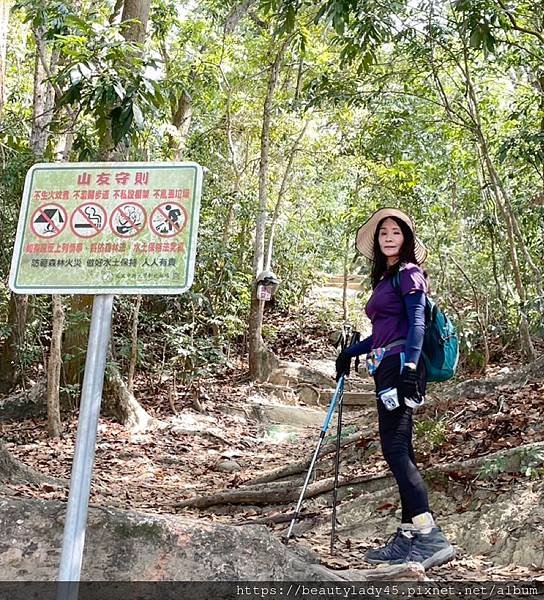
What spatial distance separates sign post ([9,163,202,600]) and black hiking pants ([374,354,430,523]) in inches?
60.4

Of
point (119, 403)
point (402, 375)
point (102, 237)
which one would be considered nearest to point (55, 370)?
point (119, 403)

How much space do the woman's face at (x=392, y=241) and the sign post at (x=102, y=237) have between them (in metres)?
1.60

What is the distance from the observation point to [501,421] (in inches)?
198

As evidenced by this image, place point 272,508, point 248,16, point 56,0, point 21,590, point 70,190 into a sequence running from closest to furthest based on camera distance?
point 70,190 → point 21,590 → point 272,508 → point 56,0 → point 248,16

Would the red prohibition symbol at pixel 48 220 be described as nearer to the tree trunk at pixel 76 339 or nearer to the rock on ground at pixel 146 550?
the rock on ground at pixel 146 550

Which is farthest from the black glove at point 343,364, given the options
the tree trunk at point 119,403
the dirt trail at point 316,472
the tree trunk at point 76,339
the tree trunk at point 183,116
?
the tree trunk at point 183,116

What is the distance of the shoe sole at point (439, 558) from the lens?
315 centimetres

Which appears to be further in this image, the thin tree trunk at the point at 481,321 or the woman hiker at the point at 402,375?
the thin tree trunk at the point at 481,321

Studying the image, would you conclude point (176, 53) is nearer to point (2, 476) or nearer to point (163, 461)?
point (163, 461)

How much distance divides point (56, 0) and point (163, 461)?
4836 millimetres

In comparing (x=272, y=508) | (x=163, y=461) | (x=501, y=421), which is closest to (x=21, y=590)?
(x=272, y=508)

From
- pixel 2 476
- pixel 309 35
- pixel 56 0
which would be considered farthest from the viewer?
pixel 309 35

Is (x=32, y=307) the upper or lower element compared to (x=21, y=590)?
upper

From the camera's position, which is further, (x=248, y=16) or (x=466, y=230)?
(x=248, y=16)
